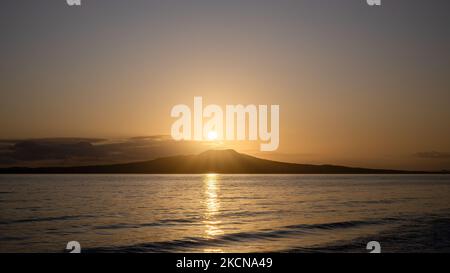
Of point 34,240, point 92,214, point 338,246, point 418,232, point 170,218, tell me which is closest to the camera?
point 338,246

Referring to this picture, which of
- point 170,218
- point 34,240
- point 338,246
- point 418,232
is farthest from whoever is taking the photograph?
point 170,218

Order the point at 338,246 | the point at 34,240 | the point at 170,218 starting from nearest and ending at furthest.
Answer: the point at 338,246 → the point at 34,240 → the point at 170,218

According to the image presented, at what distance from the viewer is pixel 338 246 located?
81.7 feet

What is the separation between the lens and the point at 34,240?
27.6 meters
